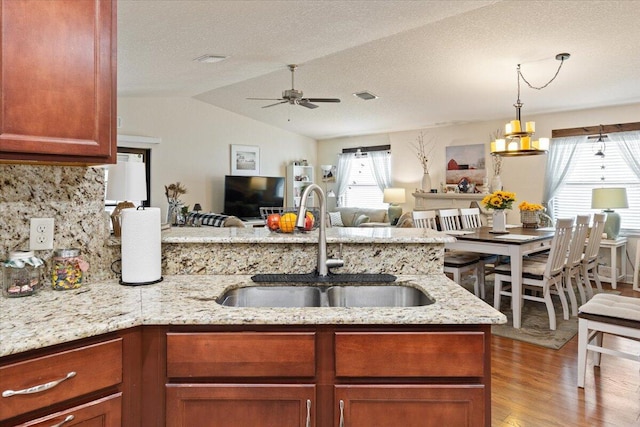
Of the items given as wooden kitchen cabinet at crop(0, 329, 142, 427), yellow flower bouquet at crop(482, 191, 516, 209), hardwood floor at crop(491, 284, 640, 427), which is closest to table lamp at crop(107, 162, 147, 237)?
wooden kitchen cabinet at crop(0, 329, 142, 427)

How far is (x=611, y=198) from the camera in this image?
491 cm

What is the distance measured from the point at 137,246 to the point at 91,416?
636 mm

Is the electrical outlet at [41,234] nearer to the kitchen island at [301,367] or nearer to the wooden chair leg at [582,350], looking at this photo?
the kitchen island at [301,367]

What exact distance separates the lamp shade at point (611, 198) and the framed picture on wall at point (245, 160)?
18.5ft

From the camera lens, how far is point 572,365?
9.17ft

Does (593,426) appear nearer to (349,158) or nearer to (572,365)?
(572,365)

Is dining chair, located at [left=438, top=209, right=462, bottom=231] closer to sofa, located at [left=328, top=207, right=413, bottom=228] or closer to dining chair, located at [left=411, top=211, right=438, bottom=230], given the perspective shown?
dining chair, located at [left=411, top=211, right=438, bottom=230]

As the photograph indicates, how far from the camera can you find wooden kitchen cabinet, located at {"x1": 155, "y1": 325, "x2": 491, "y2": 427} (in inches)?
45.7

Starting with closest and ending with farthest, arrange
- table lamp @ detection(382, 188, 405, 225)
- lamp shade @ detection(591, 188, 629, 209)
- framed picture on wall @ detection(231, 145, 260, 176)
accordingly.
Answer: lamp shade @ detection(591, 188, 629, 209)
table lamp @ detection(382, 188, 405, 225)
framed picture on wall @ detection(231, 145, 260, 176)

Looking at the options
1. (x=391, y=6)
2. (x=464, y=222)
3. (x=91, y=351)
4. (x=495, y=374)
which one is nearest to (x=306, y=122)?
(x=464, y=222)

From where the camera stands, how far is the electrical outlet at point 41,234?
4.78 ft

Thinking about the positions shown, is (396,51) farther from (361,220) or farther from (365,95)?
(361,220)

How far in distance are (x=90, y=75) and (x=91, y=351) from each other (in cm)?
84

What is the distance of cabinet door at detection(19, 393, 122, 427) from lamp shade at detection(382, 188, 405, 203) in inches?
257
